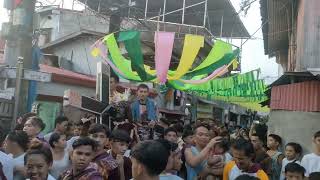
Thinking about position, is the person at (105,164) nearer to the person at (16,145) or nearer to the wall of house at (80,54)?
the person at (16,145)

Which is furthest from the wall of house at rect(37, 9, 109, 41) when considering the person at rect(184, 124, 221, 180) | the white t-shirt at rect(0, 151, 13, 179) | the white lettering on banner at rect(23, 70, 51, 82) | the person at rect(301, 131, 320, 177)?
the white t-shirt at rect(0, 151, 13, 179)

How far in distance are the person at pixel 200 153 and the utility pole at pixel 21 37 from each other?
3.33 meters

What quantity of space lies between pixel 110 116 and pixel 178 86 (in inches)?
264

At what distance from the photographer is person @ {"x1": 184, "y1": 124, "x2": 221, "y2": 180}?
16.6ft

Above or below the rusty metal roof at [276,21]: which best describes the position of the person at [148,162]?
below

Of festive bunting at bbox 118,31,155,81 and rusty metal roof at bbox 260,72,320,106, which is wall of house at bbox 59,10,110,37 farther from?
rusty metal roof at bbox 260,72,320,106

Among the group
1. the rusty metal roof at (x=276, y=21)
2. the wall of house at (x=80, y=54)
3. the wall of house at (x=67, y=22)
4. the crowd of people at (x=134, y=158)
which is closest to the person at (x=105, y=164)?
the crowd of people at (x=134, y=158)

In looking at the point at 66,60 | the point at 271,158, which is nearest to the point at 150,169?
the point at 271,158

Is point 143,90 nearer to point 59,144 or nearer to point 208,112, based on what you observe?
point 59,144

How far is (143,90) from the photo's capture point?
25.8 ft


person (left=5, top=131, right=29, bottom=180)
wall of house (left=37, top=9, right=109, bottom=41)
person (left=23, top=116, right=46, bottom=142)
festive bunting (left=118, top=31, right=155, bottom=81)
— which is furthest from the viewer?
wall of house (left=37, top=9, right=109, bottom=41)

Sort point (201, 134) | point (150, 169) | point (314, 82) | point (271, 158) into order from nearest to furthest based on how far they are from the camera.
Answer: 1. point (150, 169)
2. point (201, 134)
3. point (271, 158)
4. point (314, 82)

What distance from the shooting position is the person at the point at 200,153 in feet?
16.6

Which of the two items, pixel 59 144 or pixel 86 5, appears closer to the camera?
pixel 59 144
